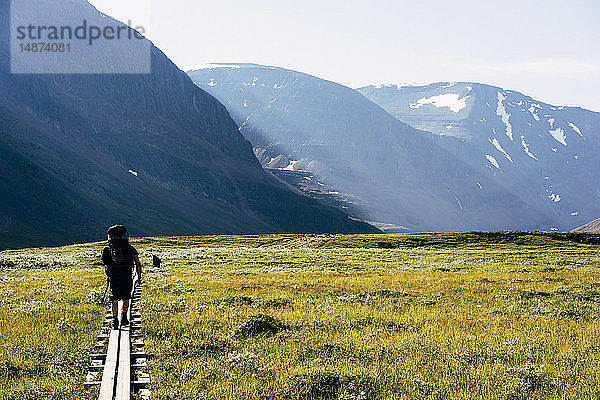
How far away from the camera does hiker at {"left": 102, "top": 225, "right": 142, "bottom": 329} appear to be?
14359 mm

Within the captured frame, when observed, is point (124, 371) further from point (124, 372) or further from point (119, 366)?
point (119, 366)

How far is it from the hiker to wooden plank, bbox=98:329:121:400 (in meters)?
1.57

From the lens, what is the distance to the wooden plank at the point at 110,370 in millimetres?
9109

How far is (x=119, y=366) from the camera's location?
10.5 m

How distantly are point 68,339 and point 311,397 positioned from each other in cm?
745

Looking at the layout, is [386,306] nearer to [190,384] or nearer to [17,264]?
[190,384]

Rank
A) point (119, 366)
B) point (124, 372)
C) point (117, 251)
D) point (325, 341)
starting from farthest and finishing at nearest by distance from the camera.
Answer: point (117, 251) < point (325, 341) < point (119, 366) < point (124, 372)

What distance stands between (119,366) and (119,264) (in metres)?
4.63

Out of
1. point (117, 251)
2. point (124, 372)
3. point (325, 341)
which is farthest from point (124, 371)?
point (325, 341)

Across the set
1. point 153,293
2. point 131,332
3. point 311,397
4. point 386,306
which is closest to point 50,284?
point 153,293

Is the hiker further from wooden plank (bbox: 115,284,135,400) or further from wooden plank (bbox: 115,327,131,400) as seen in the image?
wooden plank (bbox: 115,327,131,400)

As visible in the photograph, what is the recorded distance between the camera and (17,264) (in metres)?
44.4

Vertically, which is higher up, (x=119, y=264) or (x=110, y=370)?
(x=119, y=264)

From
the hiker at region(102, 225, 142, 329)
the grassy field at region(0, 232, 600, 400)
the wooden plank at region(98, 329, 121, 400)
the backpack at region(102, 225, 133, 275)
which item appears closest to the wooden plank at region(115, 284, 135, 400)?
the wooden plank at region(98, 329, 121, 400)
